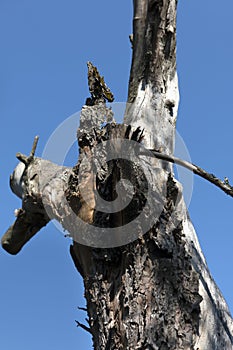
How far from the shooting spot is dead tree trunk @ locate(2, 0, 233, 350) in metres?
2.70

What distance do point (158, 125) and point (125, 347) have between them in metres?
1.54

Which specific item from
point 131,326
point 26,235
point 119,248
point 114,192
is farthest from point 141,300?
point 26,235

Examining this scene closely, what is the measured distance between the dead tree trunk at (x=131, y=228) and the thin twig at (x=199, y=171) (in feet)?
0.18

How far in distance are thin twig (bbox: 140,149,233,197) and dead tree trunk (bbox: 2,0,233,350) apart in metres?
0.06

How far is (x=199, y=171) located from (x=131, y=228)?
2.05 ft

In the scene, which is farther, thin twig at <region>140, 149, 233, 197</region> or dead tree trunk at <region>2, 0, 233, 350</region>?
thin twig at <region>140, 149, 233, 197</region>

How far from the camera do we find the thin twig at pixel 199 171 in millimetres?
3225

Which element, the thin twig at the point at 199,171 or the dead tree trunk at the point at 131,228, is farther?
the thin twig at the point at 199,171

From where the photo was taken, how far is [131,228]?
9.53 feet

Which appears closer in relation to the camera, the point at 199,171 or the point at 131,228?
the point at 131,228

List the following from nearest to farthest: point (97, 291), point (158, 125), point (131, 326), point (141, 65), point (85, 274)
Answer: point (131, 326)
point (97, 291)
point (85, 274)
point (158, 125)
point (141, 65)

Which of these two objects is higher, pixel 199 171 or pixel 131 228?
pixel 199 171

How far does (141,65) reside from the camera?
13.0 ft

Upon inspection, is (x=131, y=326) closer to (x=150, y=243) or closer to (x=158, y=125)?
(x=150, y=243)
